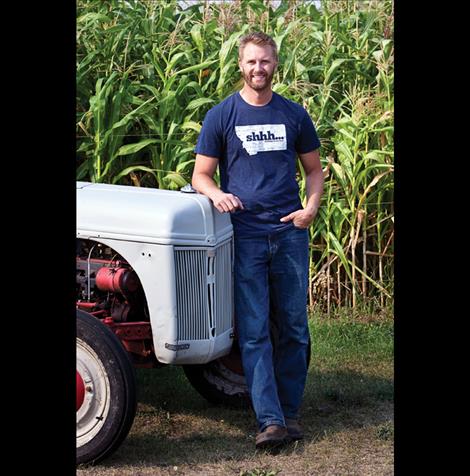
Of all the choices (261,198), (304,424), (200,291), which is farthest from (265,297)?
(304,424)

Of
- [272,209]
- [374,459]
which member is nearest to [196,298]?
[272,209]

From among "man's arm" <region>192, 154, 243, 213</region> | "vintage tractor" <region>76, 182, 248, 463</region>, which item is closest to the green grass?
"vintage tractor" <region>76, 182, 248, 463</region>

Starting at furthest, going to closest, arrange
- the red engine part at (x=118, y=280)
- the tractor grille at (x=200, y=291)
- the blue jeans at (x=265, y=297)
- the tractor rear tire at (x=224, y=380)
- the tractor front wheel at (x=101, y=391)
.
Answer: the tractor rear tire at (x=224, y=380), the blue jeans at (x=265, y=297), the red engine part at (x=118, y=280), the tractor grille at (x=200, y=291), the tractor front wheel at (x=101, y=391)

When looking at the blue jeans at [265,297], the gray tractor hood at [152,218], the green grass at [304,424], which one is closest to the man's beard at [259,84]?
the gray tractor hood at [152,218]

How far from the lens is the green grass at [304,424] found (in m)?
5.25

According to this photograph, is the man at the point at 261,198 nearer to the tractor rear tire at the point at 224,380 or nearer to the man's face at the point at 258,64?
the man's face at the point at 258,64

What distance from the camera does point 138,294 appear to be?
542cm

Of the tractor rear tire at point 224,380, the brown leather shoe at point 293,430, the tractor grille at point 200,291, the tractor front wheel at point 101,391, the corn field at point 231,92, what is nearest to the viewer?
the tractor front wheel at point 101,391

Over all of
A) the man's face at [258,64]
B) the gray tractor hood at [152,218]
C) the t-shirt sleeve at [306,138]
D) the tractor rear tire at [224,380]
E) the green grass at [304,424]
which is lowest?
the green grass at [304,424]

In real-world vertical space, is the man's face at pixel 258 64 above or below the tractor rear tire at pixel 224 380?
above
